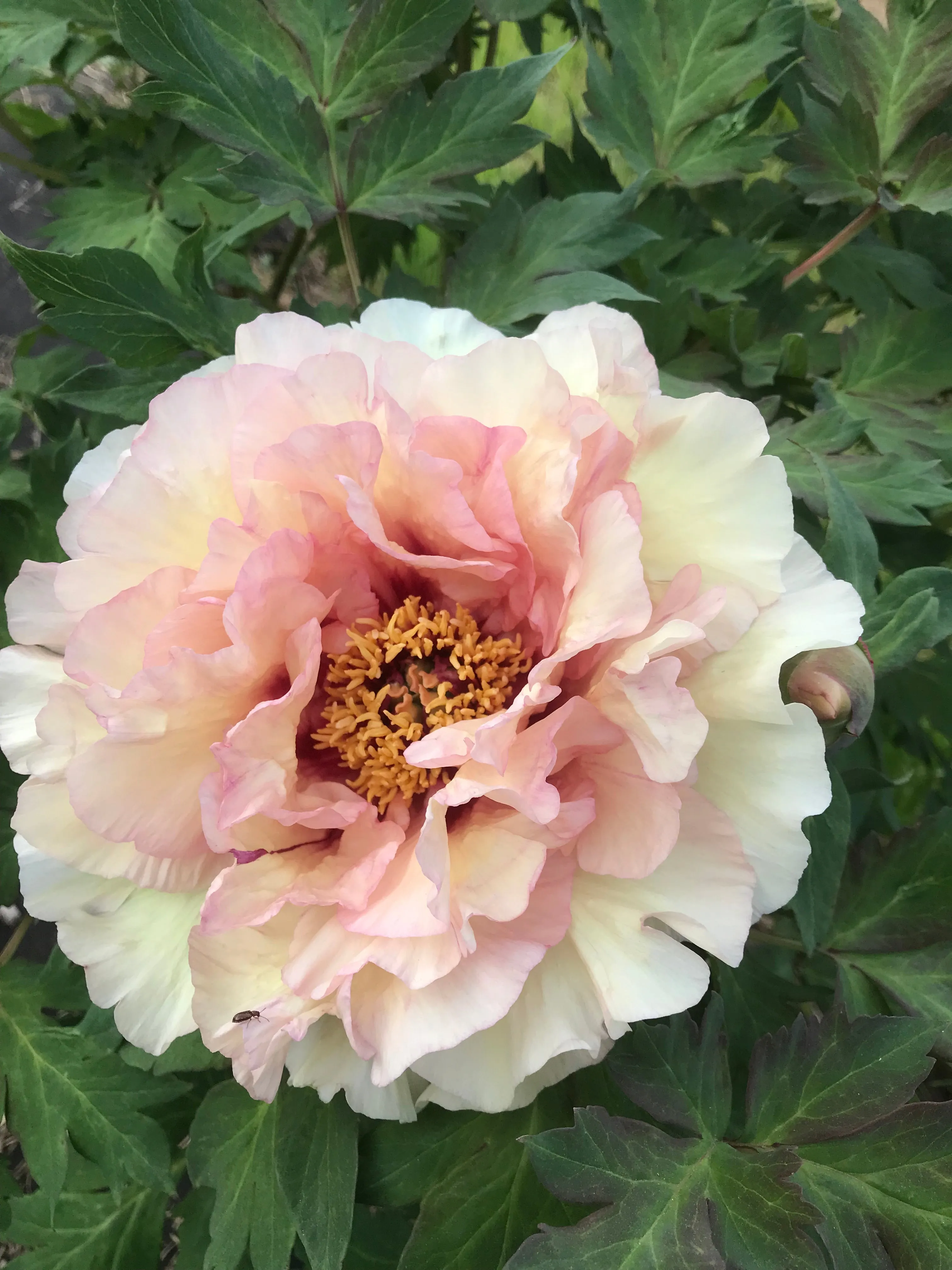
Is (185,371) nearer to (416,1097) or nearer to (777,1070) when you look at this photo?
(416,1097)

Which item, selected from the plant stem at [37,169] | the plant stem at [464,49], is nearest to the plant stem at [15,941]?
the plant stem at [37,169]

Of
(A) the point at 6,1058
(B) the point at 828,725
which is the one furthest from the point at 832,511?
(A) the point at 6,1058

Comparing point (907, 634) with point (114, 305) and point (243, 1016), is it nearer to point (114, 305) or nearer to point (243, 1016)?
point (243, 1016)

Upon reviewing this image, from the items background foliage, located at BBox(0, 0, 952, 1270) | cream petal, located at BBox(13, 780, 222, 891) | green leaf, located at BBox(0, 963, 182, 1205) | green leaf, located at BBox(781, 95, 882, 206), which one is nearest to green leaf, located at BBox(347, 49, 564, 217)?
background foliage, located at BBox(0, 0, 952, 1270)

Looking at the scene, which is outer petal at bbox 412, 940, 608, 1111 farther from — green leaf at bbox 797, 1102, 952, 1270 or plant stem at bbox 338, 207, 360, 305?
plant stem at bbox 338, 207, 360, 305

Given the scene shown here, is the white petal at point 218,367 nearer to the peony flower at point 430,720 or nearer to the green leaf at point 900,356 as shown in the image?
the peony flower at point 430,720

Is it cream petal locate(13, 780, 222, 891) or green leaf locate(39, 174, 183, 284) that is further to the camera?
green leaf locate(39, 174, 183, 284)

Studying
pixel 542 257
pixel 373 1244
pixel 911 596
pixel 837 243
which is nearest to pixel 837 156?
pixel 837 243
